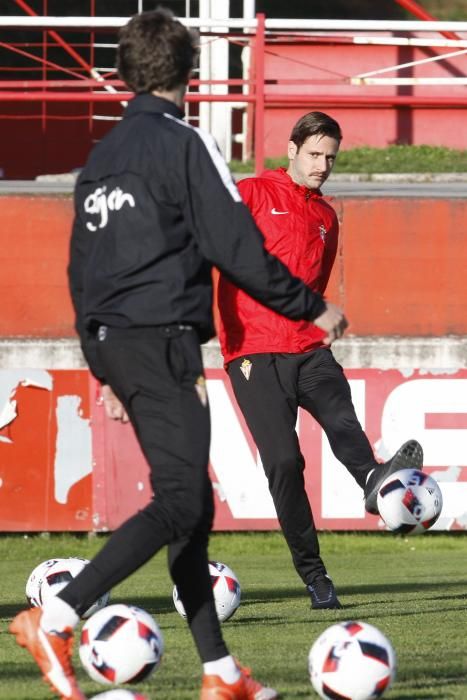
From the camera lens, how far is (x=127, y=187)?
4789 mm

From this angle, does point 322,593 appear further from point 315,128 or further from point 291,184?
point 315,128

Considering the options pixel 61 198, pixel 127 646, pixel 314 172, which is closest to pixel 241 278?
pixel 127 646

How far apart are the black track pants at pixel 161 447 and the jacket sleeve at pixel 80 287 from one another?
0.44ft

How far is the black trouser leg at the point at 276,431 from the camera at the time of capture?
729cm

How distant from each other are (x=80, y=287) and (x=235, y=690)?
1405 mm

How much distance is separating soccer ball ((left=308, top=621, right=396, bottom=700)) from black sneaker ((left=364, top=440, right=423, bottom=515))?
173 cm

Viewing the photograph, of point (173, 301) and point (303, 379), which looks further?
point (303, 379)

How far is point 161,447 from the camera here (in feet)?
15.5

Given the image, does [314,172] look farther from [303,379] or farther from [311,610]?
[311,610]

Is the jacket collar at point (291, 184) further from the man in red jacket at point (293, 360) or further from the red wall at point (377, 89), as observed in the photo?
the red wall at point (377, 89)

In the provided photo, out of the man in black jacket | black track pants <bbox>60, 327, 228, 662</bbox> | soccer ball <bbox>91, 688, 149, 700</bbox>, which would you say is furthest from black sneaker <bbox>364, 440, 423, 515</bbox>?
soccer ball <bbox>91, 688, 149, 700</bbox>

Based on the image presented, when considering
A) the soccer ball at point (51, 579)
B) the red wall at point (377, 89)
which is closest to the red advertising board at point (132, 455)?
the soccer ball at point (51, 579)

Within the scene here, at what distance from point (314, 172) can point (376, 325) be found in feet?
17.4

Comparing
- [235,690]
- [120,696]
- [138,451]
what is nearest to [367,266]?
[138,451]
